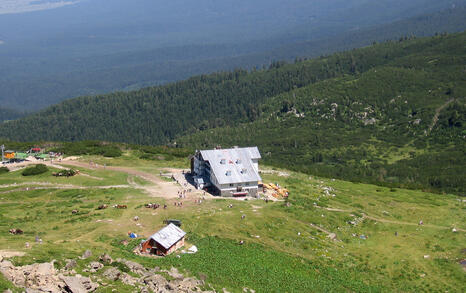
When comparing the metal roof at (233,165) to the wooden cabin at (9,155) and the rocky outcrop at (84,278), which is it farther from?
the wooden cabin at (9,155)

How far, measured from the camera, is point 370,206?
82.8 m

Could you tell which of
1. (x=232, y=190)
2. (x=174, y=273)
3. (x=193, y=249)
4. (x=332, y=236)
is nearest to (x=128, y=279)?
(x=174, y=273)

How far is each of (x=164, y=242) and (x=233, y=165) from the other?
30.5m

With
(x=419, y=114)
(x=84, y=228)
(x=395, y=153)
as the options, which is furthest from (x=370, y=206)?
(x=419, y=114)

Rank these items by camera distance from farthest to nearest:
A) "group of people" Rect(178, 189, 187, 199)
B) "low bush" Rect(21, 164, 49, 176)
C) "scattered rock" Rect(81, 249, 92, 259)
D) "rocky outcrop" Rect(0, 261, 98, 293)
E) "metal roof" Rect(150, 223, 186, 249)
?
"low bush" Rect(21, 164, 49, 176) → "group of people" Rect(178, 189, 187, 199) → "metal roof" Rect(150, 223, 186, 249) → "scattered rock" Rect(81, 249, 92, 259) → "rocky outcrop" Rect(0, 261, 98, 293)

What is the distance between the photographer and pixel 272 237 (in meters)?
61.1

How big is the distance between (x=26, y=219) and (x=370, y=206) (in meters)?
51.2

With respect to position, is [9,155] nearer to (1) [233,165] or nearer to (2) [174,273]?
(1) [233,165]

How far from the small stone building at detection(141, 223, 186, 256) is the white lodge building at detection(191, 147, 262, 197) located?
2309cm

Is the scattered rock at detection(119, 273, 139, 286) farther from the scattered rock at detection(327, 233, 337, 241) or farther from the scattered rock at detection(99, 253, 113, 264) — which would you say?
the scattered rock at detection(327, 233, 337, 241)

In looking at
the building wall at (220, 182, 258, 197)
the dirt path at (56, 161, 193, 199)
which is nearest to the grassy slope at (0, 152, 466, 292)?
the dirt path at (56, 161, 193, 199)

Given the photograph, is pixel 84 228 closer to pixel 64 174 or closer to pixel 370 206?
pixel 64 174

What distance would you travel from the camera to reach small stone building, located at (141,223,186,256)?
5203 cm

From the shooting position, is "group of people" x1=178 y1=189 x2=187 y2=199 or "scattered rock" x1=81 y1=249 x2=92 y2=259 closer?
"scattered rock" x1=81 y1=249 x2=92 y2=259
